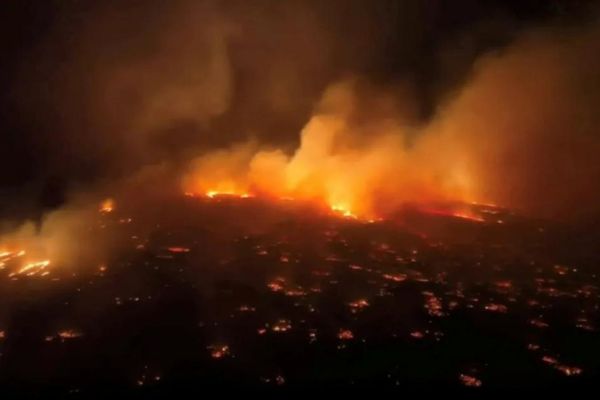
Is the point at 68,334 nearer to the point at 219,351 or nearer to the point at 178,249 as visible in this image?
the point at 219,351

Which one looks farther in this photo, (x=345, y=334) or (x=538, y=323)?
(x=538, y=323)

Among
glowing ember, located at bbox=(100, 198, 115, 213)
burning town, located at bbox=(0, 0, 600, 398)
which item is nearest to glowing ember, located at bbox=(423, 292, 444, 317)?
burning town, located at bbox=(0, 0, 600, 398)

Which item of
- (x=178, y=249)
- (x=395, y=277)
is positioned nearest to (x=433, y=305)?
(x=395, y=277)

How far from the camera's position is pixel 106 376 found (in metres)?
14.7

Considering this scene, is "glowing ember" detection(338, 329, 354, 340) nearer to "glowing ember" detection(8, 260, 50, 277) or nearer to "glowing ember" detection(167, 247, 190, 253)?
"glowing ember" detection(167, 247, 190, 253)

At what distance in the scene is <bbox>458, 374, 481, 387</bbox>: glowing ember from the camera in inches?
573

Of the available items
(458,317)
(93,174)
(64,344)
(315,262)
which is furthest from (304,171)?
(64,344)

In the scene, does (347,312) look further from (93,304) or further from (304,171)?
(304,171)

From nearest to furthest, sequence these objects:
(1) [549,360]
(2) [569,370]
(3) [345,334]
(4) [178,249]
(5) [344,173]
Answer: (2) [569,370]
(1) [549,360]
(3) [345,334]
(4) [178,249]
(5) [344,173]

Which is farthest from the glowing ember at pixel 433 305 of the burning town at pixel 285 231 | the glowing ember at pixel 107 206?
the glowing ember at pixel 107 206

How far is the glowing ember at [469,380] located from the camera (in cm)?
1455

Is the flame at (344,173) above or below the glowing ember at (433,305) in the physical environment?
above

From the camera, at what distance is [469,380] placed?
1473 cm

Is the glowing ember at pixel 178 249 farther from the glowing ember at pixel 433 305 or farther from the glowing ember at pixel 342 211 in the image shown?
the glowing ember at pixel 433 305
